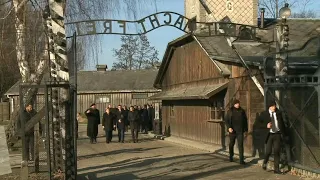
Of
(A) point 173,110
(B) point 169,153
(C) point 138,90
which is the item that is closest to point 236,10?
(A) point 173,110

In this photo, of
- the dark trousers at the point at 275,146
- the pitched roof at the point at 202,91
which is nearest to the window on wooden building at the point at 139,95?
the pitched roof at the point at 202,91

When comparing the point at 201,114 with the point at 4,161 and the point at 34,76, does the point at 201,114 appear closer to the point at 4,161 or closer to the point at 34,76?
the point at 34,76

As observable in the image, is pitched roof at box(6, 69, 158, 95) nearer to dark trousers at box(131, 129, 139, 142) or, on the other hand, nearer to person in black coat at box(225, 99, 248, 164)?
dark trousers at box(131, 129, 139, 142)

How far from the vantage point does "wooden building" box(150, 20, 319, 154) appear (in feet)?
55.8

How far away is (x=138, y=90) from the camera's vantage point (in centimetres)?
5059

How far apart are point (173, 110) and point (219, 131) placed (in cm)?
767

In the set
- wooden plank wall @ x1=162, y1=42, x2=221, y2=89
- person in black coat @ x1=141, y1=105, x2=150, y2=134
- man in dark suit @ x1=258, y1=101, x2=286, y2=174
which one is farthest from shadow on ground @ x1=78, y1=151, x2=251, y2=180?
person in black coat @ x1=141, y1=105, x2=150, y2=134

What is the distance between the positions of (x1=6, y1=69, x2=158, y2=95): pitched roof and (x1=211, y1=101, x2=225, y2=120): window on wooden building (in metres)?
29.1

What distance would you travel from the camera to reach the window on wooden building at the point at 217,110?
65.2ft

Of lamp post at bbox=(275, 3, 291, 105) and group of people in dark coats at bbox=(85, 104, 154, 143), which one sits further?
group of people in dark coats at bbox=(85, 104, 154, 143)

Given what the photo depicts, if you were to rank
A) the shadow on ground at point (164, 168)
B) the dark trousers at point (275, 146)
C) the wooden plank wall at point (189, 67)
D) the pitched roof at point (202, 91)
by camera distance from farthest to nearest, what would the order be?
the wooden plank wall at point (189, 67) → the pitched roof at point (202, 91) → the shadow on ground at point (164, 168) → the dark trousers at point (275, 146)

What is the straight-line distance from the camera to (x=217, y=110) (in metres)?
20.5

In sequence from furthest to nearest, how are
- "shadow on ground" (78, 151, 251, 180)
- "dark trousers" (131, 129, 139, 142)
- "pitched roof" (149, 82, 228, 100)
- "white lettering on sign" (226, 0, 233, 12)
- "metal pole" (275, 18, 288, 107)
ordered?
1. "white lettering on sign" (226, 0, 233, 12)
2. "dark trousers" (131, 129, 139, 142)
3. "pitched roof" (149, 82, 228, 100)
4. "metal pole" (275, 18, 288, 107)
5. "shadow on ground" (78, 151, 251, 180)

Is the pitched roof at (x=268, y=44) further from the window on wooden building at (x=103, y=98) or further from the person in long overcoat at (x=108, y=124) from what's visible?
the window on wooden building at (x=103, y=98)
